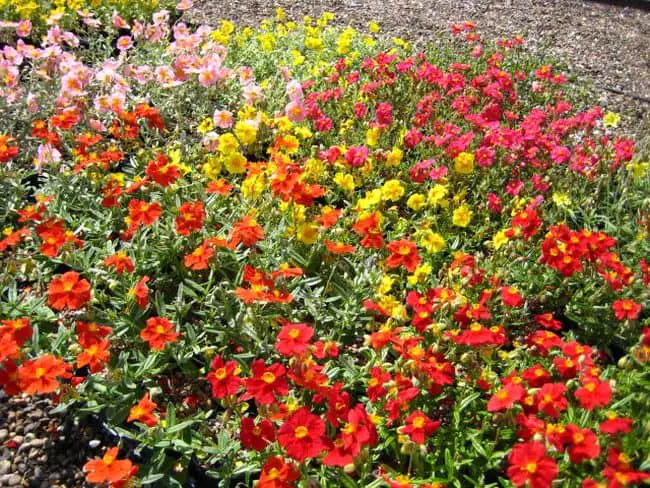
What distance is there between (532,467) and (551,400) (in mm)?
331

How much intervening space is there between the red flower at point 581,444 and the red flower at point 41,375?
191cm

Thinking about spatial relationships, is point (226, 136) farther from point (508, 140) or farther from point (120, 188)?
point (508, 140)

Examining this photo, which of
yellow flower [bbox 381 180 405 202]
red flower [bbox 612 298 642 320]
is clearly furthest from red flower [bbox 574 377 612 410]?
yellow flower [bbox 381 180 405 202]

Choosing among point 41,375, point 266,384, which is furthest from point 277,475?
point 41,375

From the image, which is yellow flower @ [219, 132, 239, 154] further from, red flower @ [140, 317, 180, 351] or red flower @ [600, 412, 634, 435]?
red flower @ [600, 412, 634, 435]

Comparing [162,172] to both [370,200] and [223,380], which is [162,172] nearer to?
[370,200]

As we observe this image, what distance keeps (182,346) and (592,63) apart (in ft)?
20.8

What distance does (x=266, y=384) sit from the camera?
2.31m

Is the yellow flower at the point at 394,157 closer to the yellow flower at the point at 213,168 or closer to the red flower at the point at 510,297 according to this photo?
the yellow flower at the point at 213,168

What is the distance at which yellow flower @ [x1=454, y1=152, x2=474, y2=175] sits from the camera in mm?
3900

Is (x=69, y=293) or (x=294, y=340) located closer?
(x=294, y=340)

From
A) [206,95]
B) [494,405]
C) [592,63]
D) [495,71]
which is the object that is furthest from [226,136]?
[592,63]

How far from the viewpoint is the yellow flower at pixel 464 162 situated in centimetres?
390

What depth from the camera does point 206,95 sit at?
5.17 meters
